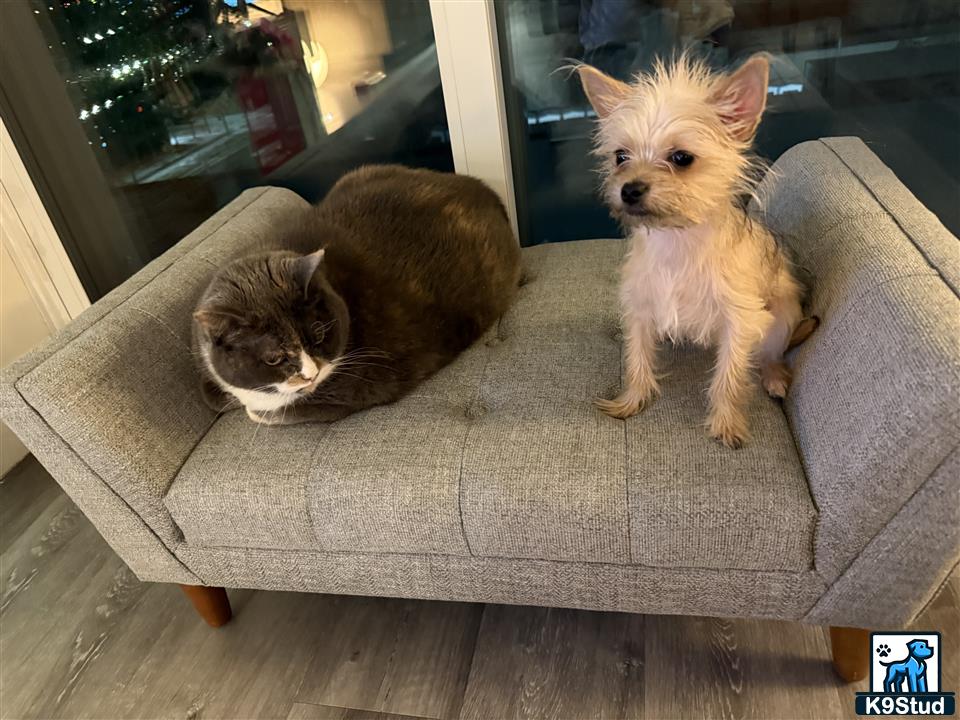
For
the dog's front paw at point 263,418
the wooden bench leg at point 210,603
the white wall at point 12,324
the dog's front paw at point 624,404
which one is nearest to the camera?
the dog's front paw at point 624,404

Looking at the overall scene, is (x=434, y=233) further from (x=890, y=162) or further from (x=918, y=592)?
(x=890, y=162)

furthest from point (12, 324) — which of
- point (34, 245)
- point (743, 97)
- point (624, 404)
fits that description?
point (743, 97)

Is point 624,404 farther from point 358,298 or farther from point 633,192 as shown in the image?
point 358,298

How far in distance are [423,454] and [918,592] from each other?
88 centimetres

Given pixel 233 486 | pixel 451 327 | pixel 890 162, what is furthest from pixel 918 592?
pixel 890 162

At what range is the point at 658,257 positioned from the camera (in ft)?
4.25

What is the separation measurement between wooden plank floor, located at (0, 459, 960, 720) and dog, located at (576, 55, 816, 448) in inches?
21.2

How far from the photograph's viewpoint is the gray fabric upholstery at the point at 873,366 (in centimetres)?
98

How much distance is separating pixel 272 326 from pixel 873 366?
106cm

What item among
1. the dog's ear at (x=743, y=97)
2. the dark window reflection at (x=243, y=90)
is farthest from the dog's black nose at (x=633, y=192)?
the dark window reflection at (x=243, y=90)

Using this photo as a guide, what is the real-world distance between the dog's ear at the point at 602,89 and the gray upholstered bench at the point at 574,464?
0.53 m

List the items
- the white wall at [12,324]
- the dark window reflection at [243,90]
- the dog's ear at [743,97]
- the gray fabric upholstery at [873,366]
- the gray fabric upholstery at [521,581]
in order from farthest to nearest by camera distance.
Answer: the white wall at [12,324]
the dark window reflection at [243,90]
the gray fabric upholstery at [521,581]
the dog's ear at [743,97]
the gray fabric upholstery at [873,366]

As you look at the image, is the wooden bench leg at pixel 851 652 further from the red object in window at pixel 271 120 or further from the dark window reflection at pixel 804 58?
the red object in window at pixel 271 120

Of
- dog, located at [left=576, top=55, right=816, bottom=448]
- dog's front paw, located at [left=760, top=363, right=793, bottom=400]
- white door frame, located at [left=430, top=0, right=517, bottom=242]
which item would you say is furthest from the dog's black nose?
white door frame, located at [left=430, top=0, right=517, bottom=242]
